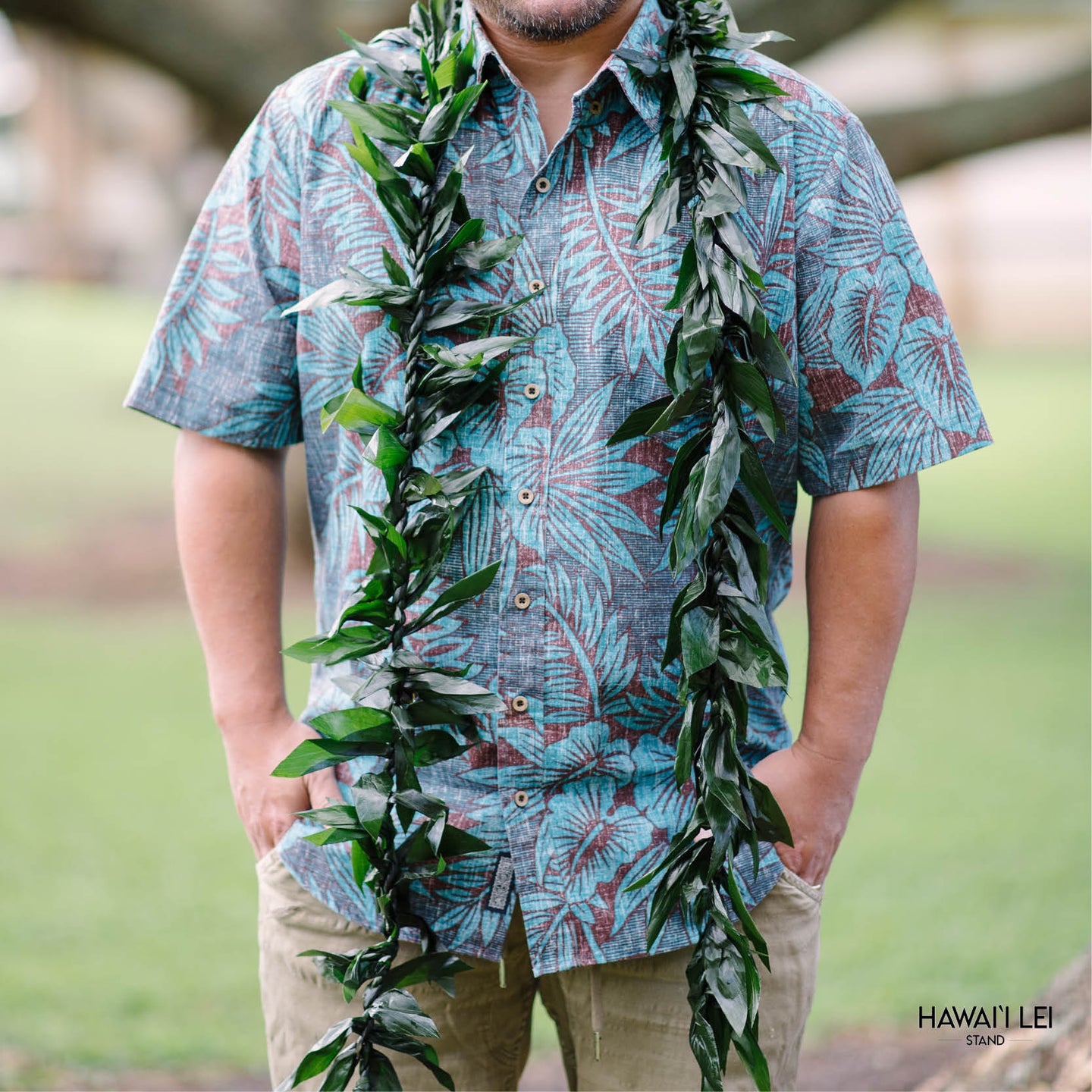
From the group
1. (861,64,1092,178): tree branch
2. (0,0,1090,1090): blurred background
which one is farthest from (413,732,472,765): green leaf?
(861,64,1092,178): tree branch

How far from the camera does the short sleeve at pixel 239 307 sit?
177 centimetres

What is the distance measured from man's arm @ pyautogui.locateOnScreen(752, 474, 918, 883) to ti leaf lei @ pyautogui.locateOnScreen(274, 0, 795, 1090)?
5.2 inches

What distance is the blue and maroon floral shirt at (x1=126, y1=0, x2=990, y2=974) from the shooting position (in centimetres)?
168

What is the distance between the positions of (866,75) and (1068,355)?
19.8 feet

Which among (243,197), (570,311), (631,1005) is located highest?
(243,197)

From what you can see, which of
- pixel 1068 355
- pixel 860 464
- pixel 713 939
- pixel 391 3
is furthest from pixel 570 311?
pixel 1068 355

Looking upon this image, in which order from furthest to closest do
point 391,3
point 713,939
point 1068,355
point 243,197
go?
point 1068,355, point 391,3, point 243,197, point 713,939

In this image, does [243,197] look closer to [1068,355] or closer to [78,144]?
[1068,355]

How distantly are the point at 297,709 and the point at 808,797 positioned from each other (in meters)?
4.87

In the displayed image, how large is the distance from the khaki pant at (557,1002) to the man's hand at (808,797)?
34mm

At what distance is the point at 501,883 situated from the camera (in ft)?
5.61

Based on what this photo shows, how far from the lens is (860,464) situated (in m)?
1.76

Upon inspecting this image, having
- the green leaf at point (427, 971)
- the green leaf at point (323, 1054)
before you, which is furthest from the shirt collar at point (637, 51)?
the green leaf at point (323, 1054)

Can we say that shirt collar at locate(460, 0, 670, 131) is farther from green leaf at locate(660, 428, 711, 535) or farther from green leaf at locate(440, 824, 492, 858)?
green leaf at locate(440, 824, 492, 858)
